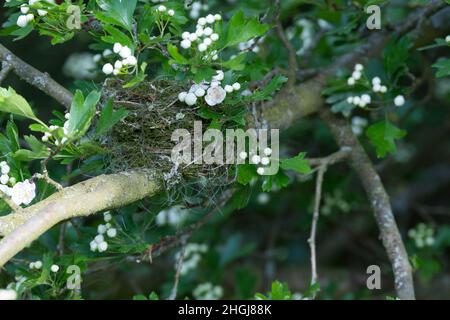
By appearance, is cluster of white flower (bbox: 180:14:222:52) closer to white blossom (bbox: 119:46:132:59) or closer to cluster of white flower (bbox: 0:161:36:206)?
white blossom (bbox: 119:46:132:59)

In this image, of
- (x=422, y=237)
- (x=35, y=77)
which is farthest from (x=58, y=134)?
(x=422, y=237)

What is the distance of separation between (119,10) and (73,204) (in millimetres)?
595

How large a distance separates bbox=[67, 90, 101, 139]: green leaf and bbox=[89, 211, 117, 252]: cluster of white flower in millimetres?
526

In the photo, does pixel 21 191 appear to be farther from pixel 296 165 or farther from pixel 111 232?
pixel 296 165

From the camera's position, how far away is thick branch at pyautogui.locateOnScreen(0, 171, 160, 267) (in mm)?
1764

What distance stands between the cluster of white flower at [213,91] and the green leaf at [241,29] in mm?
105

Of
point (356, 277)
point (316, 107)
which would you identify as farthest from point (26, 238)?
point (356, 277)

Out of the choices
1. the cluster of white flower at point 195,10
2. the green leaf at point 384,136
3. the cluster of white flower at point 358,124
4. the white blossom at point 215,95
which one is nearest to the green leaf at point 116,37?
the white blossom at point 215,95

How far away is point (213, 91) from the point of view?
221 cm

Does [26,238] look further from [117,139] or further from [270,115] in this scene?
[270,115]

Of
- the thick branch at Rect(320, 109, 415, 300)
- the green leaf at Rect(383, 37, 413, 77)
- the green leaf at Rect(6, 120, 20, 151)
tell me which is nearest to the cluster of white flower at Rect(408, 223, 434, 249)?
the thick branch at Rect(320, 109, 415, 300)

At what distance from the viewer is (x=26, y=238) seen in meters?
1.77

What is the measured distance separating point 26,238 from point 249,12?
1603mm

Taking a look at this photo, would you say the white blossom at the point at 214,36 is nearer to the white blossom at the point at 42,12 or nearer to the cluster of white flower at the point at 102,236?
the white blossom at the point at 42,12
